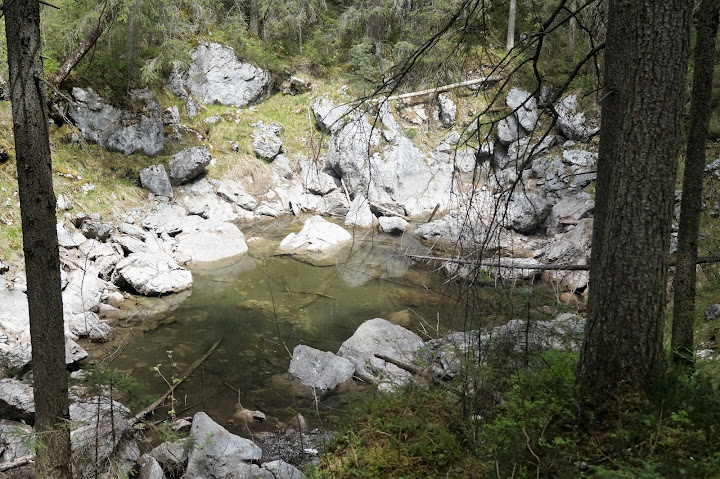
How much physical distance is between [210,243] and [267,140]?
7395mm

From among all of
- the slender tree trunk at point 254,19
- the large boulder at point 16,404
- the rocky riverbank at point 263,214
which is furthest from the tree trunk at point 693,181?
the slender tree trunk at point 254,19

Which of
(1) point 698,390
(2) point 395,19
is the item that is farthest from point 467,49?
(2) point 395,19

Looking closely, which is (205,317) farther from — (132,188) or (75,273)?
(132,188)

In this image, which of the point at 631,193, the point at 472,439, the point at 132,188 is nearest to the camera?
the point at 631,193

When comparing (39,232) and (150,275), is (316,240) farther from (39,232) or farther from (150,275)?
(39,232)

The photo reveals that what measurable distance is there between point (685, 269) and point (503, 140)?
1407 cm

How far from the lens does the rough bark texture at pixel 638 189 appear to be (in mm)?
2576

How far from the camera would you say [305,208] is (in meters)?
18.1

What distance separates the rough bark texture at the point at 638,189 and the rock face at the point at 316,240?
11273mm

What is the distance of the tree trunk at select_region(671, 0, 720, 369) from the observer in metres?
3.80

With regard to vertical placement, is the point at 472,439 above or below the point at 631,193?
below

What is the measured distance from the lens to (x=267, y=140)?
19469 mm

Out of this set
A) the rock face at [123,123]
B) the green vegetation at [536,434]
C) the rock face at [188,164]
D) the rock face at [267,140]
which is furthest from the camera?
the rock face at [267,140]

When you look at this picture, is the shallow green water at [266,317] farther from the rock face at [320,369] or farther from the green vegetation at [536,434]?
the green vegetation at [536,434]
